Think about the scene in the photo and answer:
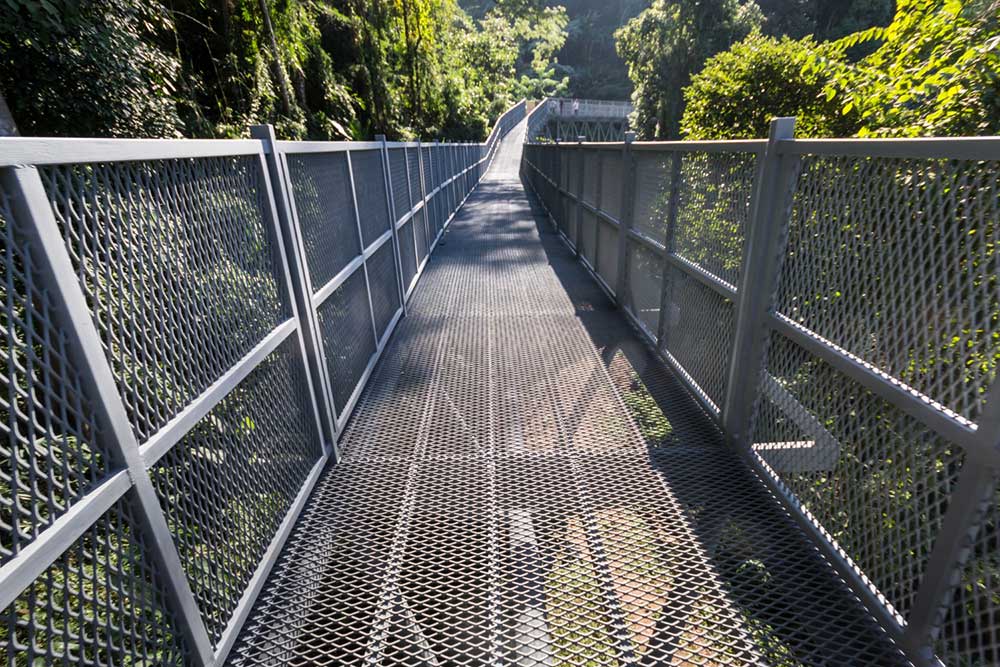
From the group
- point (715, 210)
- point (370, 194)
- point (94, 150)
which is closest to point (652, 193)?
point (715, 210)

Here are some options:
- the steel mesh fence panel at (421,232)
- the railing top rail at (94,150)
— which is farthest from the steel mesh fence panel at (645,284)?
the railing top rail at (94,150)

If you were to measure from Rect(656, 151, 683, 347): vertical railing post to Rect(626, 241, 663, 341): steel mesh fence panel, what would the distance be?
0.37 feet

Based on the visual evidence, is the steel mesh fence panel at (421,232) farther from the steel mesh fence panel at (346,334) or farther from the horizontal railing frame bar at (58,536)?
the horizontal railing frame bar at (58,536)

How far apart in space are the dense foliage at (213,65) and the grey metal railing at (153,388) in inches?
91.2

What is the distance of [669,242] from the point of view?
382 cm

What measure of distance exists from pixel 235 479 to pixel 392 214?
12.1 ft

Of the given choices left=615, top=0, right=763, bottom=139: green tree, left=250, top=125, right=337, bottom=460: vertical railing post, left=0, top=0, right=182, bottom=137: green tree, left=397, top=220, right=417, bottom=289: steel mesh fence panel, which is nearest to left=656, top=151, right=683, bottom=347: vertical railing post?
left=250, top=125, right=337, bottom=460: vertical railing post

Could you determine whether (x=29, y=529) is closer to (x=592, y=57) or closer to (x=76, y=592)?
(x=76, y=592)

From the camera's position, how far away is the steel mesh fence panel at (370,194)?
3830 mm

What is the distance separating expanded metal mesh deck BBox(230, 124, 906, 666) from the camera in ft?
5.82

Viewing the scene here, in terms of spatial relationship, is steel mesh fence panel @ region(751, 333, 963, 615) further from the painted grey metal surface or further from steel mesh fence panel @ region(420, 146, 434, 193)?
steel mesh fence panel @ region(420, 146, 434, 193)

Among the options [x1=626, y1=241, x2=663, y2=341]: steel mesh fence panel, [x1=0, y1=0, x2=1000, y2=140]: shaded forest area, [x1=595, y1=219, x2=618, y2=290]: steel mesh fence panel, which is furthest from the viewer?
[x1=595, y1=219, x2=618, y2=290]: steel mesh fence panel

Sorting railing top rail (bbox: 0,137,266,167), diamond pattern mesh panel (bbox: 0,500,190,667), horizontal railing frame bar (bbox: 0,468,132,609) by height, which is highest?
railing top rail (bbox: 0,137,266,167)

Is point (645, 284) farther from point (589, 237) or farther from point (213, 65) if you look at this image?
point (213, 65)
